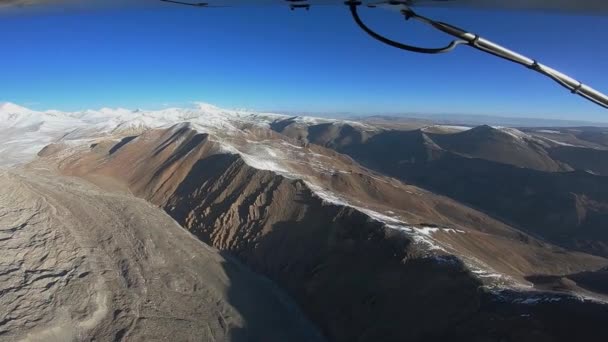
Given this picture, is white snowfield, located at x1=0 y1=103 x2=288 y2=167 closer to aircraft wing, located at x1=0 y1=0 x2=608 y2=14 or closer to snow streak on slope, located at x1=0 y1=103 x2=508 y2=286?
snow streak on slope, located at x1=0 y1=103 x2=508 y2=286

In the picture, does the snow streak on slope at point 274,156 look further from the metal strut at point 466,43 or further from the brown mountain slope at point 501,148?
the brown mountain slope at point 501,148

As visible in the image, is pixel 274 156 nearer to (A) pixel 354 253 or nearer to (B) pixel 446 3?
(A) pixel 354 253

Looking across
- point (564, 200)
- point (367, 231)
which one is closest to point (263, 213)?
point (367, 231)

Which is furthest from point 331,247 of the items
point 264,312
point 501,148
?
point 501,148

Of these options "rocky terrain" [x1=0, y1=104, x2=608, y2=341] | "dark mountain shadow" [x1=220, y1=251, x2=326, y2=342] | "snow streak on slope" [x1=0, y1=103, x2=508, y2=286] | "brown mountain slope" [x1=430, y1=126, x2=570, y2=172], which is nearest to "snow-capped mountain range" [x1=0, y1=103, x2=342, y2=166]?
"snow streak on slope" [x1=0, y1=103, x2=508, y2=286]

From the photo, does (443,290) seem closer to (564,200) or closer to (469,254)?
(469,254)
